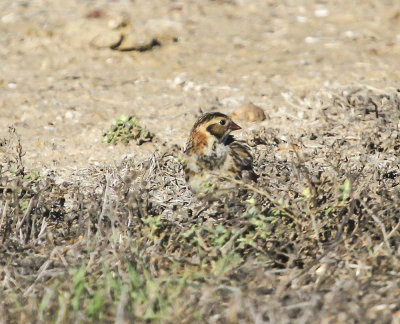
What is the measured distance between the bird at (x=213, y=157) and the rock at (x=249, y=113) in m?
1.44

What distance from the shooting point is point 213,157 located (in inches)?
215

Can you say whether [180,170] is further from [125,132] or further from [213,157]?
[125,132]

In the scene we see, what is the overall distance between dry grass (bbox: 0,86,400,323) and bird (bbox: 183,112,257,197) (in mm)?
196

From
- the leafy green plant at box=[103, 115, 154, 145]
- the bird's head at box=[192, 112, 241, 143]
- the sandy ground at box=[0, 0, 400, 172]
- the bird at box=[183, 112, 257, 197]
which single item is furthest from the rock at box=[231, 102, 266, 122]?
the bird's head at box=[192, 112, 241, 143]

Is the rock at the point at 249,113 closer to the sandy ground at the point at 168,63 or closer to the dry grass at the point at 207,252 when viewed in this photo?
the sandy ground at the point at 168,63

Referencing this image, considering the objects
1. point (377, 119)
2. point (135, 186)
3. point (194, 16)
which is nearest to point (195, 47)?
point (194, 16)

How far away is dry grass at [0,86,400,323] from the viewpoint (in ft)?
12.9

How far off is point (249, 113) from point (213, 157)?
73.0 inches

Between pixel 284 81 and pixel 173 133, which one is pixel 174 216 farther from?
pixel 284 81

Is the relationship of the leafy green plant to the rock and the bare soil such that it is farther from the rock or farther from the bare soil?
the rock

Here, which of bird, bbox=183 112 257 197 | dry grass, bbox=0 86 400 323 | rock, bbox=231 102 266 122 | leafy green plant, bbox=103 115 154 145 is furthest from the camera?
rock, bbox=231 102 266 122

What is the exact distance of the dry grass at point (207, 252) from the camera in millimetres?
3938

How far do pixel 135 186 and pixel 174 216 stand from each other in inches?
15.9

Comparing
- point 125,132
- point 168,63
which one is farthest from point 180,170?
point 168,63
